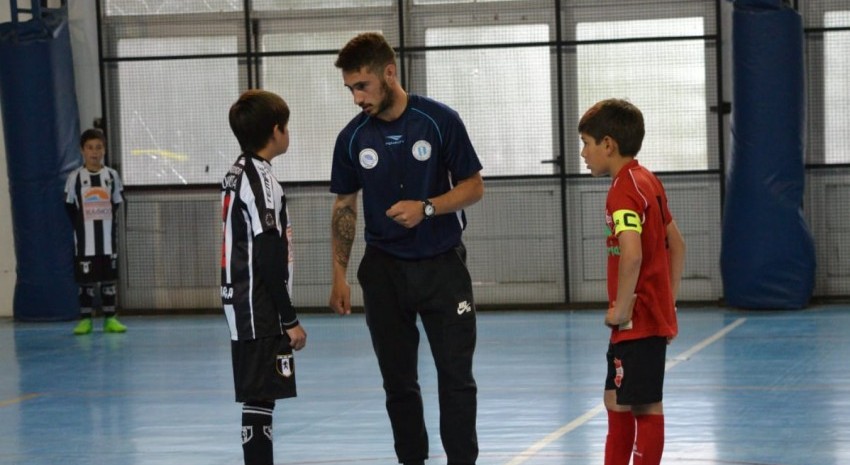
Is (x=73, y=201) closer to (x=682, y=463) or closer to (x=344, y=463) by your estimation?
(x=344, y=463)

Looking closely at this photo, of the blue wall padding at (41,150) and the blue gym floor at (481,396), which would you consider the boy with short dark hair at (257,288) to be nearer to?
the blue gym floor at (481,396)

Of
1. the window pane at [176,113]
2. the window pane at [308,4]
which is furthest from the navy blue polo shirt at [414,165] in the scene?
the window pane at [176,113]

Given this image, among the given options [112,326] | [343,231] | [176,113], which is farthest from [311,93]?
[343,231]

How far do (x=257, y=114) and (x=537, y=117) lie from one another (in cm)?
888

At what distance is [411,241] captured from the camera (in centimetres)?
500

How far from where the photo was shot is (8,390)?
880 centimetres

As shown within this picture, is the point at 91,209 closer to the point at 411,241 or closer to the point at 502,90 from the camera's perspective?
the point at 502,90

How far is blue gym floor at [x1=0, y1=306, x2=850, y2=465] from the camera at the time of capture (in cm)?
624

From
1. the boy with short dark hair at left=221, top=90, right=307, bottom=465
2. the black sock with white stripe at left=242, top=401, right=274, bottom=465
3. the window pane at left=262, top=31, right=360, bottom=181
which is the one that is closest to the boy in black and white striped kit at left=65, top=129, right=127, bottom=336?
the window pane at left=262, top=31, right=360, bottom=181

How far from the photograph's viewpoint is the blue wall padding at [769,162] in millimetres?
12219

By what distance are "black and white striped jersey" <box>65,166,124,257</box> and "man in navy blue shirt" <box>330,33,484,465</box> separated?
7.18 meters

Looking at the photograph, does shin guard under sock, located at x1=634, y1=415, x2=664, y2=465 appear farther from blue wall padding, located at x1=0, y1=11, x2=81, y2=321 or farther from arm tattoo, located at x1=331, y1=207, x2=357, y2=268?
blue wall padding, located at x1=0, y1=11, x2=81, y2=321

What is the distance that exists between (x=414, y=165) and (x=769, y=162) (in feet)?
26.1

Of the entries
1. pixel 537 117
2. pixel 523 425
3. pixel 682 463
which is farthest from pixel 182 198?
pixel 682 463
